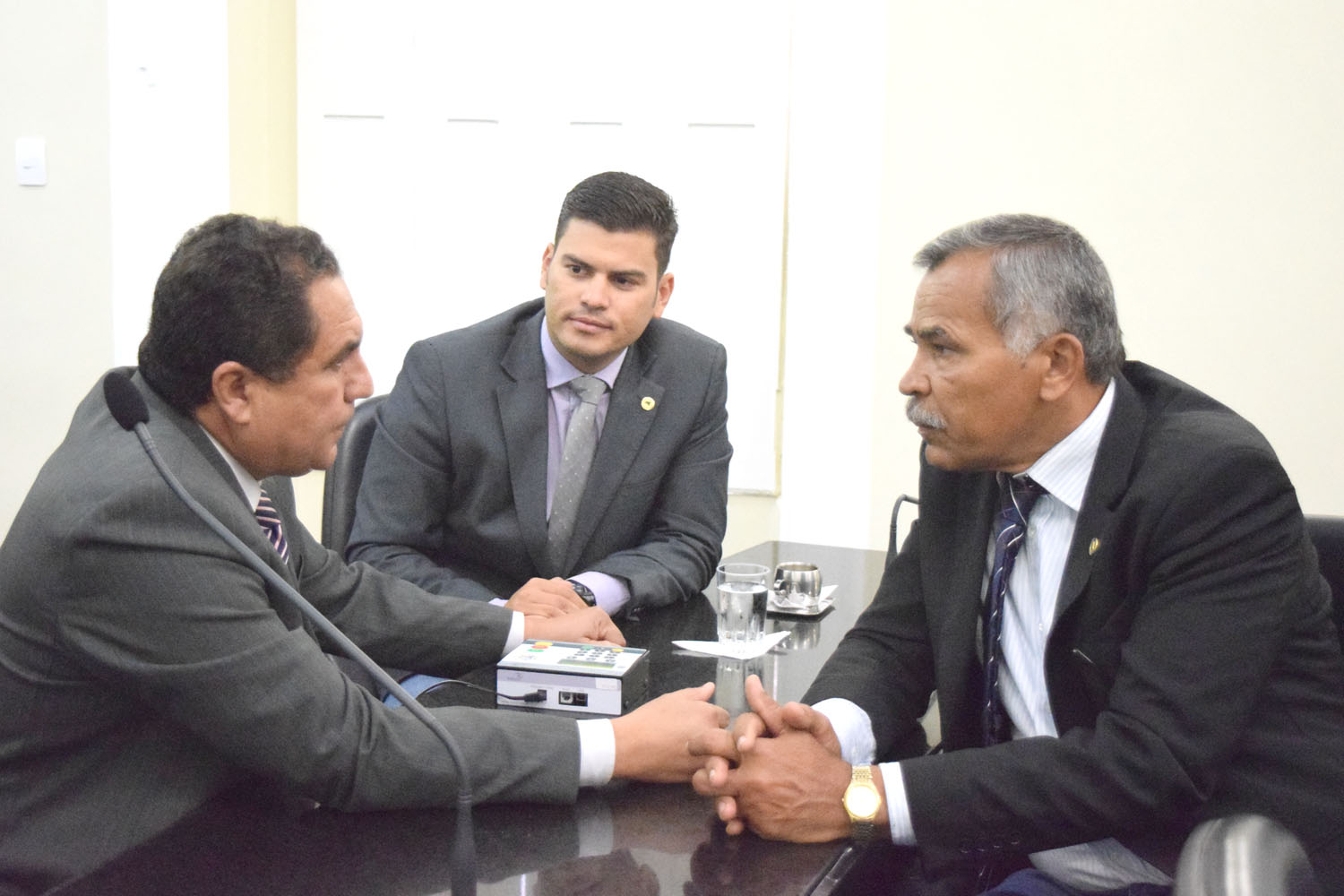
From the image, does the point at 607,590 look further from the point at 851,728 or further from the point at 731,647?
the point at 851,728

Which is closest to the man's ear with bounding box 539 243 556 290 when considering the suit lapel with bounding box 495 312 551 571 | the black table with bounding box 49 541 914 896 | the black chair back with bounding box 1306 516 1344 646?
the suit lapel with bounding box 495 312 551 571

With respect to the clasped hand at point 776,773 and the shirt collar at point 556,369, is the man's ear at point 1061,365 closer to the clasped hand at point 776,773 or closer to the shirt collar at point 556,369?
the clasped hand at point 776,773

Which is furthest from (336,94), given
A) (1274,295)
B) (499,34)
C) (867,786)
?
(867,786)

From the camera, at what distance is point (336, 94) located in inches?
148

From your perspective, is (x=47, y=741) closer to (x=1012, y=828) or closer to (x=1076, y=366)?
(x=1012, y=828)

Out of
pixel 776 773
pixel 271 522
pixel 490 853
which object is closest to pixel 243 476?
pixel 271 522

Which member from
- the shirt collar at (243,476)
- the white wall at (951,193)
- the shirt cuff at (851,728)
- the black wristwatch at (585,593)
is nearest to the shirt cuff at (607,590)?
the black wristwatch at (585,593)

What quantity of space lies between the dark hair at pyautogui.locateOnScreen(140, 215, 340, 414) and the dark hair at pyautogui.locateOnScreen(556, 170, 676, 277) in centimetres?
107

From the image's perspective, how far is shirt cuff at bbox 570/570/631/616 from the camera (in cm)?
203

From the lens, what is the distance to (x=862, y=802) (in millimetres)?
1253

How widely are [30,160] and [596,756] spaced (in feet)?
11.3

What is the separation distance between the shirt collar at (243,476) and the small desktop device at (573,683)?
0.36 meters

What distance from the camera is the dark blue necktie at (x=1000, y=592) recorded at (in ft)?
4.99

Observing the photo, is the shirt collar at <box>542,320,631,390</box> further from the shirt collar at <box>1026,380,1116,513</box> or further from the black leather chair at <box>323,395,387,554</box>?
the shirt collar at <box>1026,380,1116,513</box>
